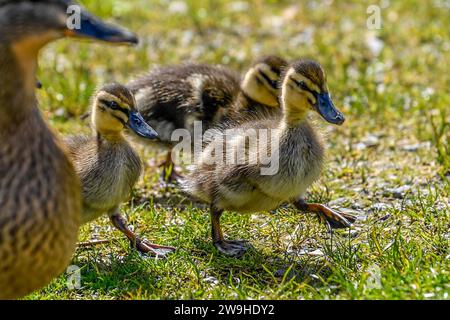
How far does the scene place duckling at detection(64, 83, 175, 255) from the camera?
4.56 m

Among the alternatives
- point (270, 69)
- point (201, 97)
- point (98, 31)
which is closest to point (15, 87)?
point (98, 31)

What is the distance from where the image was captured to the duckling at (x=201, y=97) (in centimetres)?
545

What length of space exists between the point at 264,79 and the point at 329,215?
109 cm

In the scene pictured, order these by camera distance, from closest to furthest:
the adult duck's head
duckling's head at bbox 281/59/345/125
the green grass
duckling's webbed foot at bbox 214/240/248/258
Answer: the adult duck's head
the green grass
duckling's webbed foot at bbox 214/240/248/258
duckling's head at bbox 281/59/345/125

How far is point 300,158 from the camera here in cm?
459

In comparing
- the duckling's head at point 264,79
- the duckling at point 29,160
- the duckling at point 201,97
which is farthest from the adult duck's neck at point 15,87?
the duckling's head at point 264,79

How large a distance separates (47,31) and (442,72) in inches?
180

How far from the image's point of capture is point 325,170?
217 inches

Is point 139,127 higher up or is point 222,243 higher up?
point 139,127

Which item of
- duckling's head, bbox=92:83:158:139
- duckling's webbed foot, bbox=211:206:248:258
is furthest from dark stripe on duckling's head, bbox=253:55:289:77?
duckling's webbed foot, bbox=211:206:248:258

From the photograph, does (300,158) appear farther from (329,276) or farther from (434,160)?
(434,160)

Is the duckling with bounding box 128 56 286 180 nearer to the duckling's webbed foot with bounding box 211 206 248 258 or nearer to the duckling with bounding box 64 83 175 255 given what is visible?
A: the duckling with bounding box 64 83 175 255

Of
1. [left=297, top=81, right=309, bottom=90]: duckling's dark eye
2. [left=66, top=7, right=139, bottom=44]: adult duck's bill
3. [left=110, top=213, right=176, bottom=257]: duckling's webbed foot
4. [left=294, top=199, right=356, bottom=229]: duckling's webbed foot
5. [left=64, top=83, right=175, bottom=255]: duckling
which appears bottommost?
[left=110, top=213, right=176, bottom=257]: duckling's webbed foot

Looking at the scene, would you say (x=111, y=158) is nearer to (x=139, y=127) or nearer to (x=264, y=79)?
(x=139, y=127)
